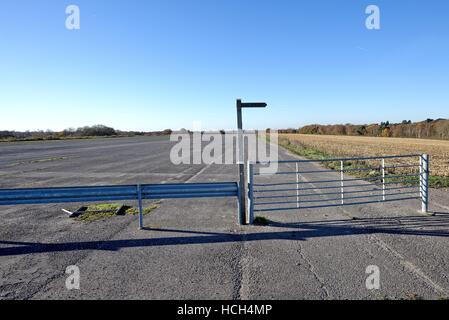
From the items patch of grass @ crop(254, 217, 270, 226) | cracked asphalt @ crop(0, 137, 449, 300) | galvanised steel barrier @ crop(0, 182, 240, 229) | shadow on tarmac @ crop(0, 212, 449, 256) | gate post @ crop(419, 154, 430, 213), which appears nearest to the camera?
cracked asphalt @ crop(0, 137, 449, 300)

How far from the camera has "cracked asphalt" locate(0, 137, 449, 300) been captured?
3854 millimetres

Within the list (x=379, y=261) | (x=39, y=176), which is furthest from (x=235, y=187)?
(x=39, y=176)

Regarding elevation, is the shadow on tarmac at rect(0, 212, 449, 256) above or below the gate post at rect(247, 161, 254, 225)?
below

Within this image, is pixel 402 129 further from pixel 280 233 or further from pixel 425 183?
pixel 280 233

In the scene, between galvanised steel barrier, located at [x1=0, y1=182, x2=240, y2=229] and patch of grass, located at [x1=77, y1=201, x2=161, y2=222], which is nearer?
galvanised steel barrier, located at [x1=0, y1=182, x2=240, y2=229]

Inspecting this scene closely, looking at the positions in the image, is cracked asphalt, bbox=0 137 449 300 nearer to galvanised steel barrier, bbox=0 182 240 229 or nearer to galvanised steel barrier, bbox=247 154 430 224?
galvanised steel barrier, bbox=247 154 430 224

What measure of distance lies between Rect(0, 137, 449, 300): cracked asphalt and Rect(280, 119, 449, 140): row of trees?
301 ft

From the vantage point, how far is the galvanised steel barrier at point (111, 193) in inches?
252

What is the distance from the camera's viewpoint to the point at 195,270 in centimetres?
442

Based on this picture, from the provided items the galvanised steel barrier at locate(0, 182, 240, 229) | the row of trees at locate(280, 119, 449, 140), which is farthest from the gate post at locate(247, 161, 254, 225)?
the row of trees at locate(280, 119, 449, 140)

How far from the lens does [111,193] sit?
260 inches

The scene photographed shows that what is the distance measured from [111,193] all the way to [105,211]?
1518 millimetres

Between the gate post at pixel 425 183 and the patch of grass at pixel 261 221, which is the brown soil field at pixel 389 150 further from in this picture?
the patch of grass at pixel 261 221

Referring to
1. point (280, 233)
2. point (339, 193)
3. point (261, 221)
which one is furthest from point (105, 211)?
point (339, 193)
